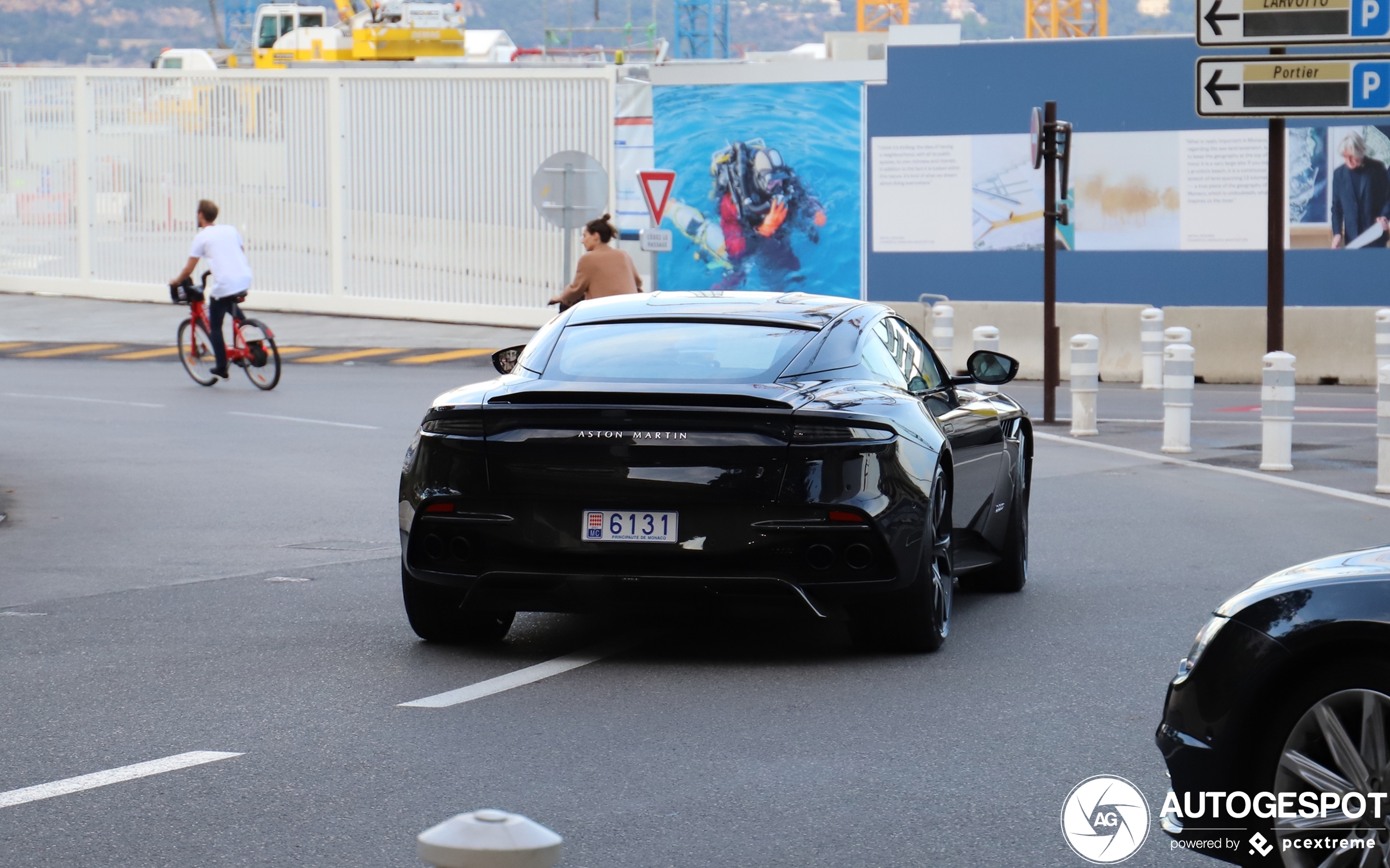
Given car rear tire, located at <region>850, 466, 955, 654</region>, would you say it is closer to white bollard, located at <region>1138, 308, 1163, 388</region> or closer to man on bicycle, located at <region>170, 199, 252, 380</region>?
man on bicycle, located at <region>170, 199, 252, 380</region>

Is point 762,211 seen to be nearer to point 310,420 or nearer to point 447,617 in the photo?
point 310,420

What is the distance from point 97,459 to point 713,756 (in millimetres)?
10575

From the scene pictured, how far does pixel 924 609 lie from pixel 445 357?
20.4 meters

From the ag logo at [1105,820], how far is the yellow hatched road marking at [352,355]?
21833mm

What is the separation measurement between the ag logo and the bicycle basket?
17335mm

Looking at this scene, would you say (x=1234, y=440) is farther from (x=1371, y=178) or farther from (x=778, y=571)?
(x=1371, y=178)

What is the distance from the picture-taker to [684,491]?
7.34m

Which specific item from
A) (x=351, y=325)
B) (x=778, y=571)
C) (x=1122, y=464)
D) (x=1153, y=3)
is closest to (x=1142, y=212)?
(x=351, y=325)

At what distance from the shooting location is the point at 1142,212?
3219 cm

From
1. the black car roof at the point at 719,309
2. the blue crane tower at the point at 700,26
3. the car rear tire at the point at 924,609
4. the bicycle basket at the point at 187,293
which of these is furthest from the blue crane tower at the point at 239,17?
the car rear tire at the point at 924,609

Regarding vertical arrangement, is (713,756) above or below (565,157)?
below

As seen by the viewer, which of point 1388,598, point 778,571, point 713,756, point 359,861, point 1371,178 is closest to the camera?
point 1388,598

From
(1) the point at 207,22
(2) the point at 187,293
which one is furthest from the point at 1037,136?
(1) the point at 207,22

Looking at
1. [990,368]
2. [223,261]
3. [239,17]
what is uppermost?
[239,17]
